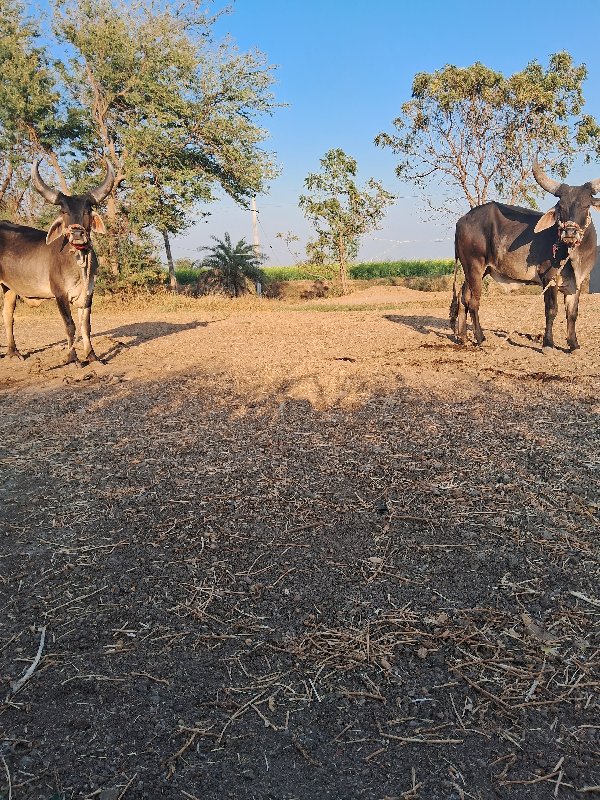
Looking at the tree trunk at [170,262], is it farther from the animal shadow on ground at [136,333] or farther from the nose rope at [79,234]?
the nose rope at [79,234]

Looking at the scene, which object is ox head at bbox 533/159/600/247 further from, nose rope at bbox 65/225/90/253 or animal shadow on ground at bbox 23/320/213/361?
animal shadow on ground at bbox 23/320/213/361

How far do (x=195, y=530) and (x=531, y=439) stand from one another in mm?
2941

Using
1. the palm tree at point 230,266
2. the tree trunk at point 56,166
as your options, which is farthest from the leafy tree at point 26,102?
the palm tree at point 230,266

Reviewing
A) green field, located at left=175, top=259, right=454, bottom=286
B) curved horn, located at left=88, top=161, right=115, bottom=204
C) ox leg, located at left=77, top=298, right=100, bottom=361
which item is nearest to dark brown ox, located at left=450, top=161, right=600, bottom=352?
curved horn, located at left=88, top=161, right=115, bottom=204

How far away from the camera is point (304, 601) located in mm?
2787

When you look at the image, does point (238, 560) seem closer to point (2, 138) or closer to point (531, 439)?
point (531, 439)

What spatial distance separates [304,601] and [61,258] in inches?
281

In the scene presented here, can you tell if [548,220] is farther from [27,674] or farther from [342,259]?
[342,259]

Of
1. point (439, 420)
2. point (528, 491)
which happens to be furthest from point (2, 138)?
point (528, 491)

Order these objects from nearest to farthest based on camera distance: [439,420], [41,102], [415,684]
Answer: [415,684] < [439,420] < [41,102]

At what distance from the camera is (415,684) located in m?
2.25

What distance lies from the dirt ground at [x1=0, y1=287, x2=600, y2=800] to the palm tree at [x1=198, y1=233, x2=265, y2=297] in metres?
19.0

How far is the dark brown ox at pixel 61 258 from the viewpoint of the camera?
302 inches

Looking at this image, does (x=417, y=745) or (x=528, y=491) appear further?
(x=528, y=491)
